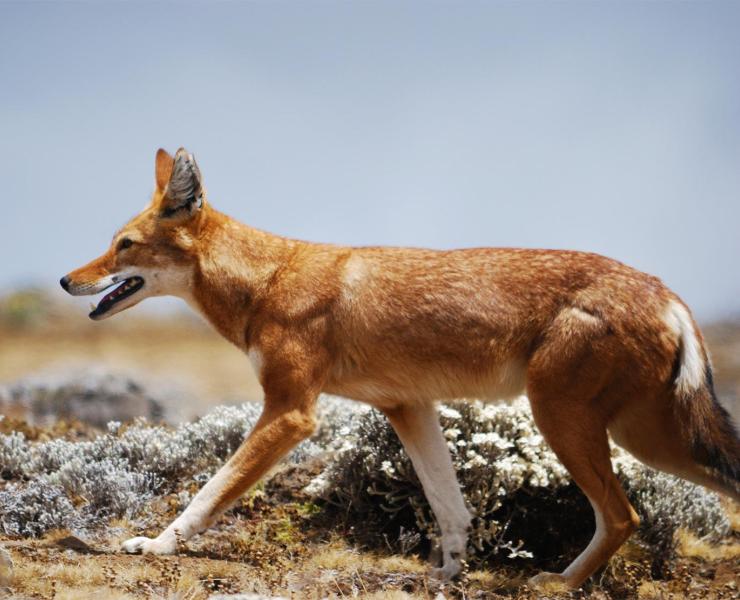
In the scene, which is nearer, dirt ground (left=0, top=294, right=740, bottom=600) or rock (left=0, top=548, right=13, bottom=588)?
rock (left=0, top=548, right=13, bottom=588)

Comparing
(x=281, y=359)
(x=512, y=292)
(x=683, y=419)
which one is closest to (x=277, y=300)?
(x=281, y=359)

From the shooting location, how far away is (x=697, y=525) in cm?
869

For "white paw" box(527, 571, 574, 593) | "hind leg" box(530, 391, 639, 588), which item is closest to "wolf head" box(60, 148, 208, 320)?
"hind leg" box(530, 391, 639, 588)

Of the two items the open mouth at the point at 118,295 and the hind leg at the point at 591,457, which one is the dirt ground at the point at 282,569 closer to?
the hind leg at the point at 591,457

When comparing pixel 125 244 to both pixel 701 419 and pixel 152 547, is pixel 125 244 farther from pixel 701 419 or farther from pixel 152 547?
pixel 701 419

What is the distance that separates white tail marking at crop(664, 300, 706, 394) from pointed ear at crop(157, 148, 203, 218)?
3408 millimetres

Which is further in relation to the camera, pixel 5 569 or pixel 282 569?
pixel 282 569

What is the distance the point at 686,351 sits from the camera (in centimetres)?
611

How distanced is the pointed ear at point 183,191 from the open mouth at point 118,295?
53 centimetres

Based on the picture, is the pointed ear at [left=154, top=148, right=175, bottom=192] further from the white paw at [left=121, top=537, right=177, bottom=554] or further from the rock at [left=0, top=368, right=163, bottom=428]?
the rock at [left=0, top=368, right=163, bottom=428]

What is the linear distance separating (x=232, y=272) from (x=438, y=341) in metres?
1.60

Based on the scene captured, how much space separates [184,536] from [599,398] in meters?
2.85

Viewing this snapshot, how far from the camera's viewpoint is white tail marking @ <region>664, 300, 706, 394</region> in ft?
19.9

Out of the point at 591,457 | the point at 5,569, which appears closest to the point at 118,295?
the point at 5,569
